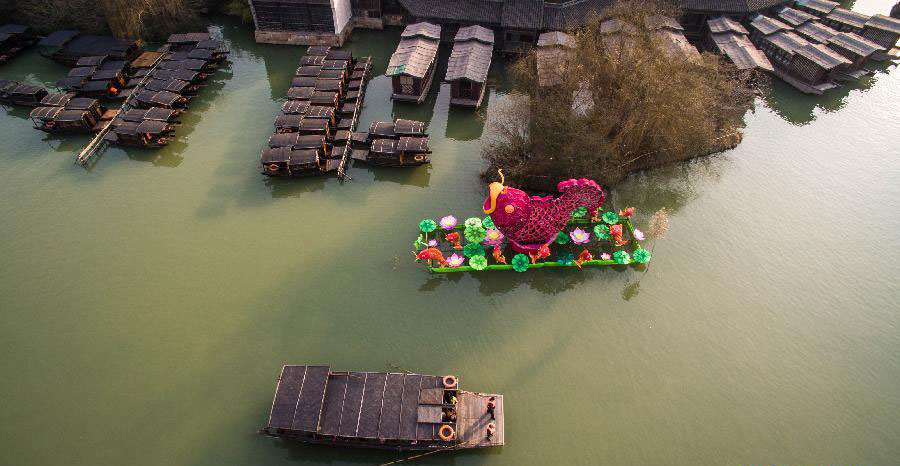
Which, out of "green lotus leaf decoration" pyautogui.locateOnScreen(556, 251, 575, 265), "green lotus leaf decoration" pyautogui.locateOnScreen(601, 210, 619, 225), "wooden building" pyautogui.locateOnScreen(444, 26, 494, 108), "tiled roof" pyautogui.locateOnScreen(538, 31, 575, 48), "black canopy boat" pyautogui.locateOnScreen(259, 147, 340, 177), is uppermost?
"tiled roof" pyautogui.locateOnScreen(538, 31, 575, 48)

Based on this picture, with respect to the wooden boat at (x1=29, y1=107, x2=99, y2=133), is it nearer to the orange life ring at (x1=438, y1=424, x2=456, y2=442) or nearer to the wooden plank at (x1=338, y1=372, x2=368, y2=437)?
the wooden plank at (x1=338, y1=372, x2=368, y2=437)

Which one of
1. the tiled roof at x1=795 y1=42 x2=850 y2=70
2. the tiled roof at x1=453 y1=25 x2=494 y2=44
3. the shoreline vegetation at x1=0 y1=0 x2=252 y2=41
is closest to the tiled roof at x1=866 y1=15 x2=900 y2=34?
the tiled roof at x1=795 y1=42 x2=850 y2=70

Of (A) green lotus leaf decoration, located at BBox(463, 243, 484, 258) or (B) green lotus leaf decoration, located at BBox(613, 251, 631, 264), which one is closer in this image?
(B) green lotus leaf decoration, located at BBox(613, 251, 631, 264)

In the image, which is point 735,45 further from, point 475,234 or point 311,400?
point 311,400

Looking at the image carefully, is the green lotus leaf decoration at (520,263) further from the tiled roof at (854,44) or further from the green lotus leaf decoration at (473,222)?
the tiled roof at (854,44)

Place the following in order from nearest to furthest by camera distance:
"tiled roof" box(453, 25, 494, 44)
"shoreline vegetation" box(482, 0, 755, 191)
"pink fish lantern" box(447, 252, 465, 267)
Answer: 1. "pink fish lantern" box(447, 252, 465, 267)
2. "shoreline vegetation" box(482, 0, 755, 191)
3. "tiled roof" box(453, 25, 494, 44)

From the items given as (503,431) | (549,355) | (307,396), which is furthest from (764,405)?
(307,396)

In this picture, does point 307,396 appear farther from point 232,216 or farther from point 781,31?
point 781,31

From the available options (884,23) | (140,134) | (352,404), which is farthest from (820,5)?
(140,134)
